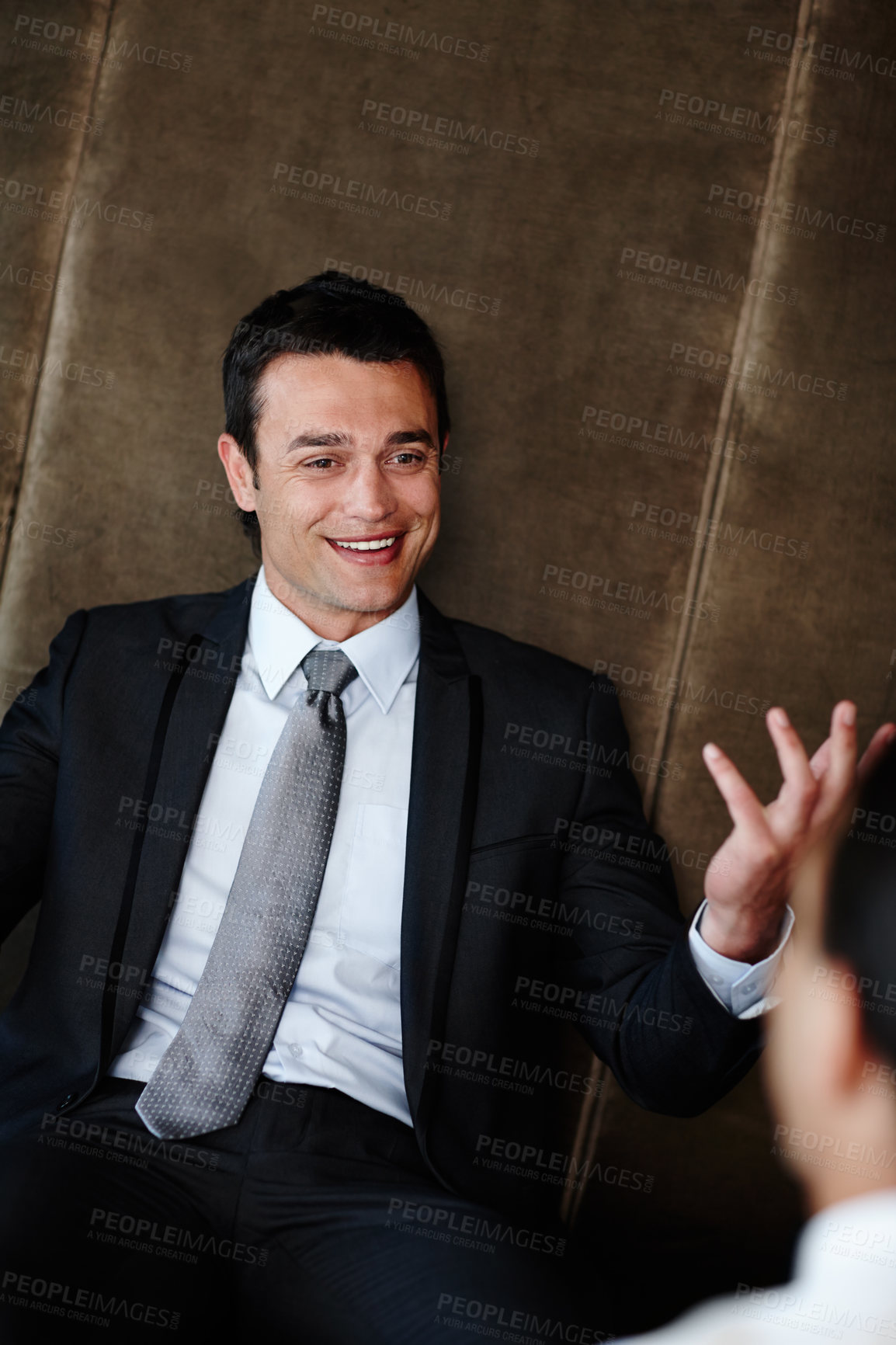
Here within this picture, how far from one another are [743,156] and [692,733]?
1.26 m

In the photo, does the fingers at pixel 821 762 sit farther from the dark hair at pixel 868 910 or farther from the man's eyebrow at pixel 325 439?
the man's eyebrow at pixel 325 439

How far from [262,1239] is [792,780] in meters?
0.95

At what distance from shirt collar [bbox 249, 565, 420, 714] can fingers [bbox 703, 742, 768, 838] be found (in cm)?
70

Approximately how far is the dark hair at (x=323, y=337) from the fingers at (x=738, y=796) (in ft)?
3.23

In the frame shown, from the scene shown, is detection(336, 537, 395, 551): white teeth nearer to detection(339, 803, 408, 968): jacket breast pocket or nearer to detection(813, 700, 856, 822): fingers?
detection(339, 803, 408, 968): jacket breast pocket

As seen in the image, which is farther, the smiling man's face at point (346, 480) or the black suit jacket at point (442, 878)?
the smiling man's face at point (346, 480)

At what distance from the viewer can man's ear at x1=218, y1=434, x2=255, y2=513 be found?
195 centimetres

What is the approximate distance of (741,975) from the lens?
4.59 feet

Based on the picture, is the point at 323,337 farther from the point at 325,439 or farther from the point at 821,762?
the point at 821,762

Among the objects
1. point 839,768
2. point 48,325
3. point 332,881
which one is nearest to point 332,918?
point 332,881

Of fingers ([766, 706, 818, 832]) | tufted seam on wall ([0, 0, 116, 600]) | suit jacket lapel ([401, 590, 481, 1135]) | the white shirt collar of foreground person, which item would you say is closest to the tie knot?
suit jacket lapel ([401, 590, 481, 1135])

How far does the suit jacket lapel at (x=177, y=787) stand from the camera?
1644 mm

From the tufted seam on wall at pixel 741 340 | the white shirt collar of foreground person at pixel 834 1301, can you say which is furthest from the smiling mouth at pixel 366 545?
the white shirt collar of foreground person at pixel 834 1301

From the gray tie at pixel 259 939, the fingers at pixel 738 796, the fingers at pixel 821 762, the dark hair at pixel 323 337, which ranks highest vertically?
the dark hair at pixel 323 337
